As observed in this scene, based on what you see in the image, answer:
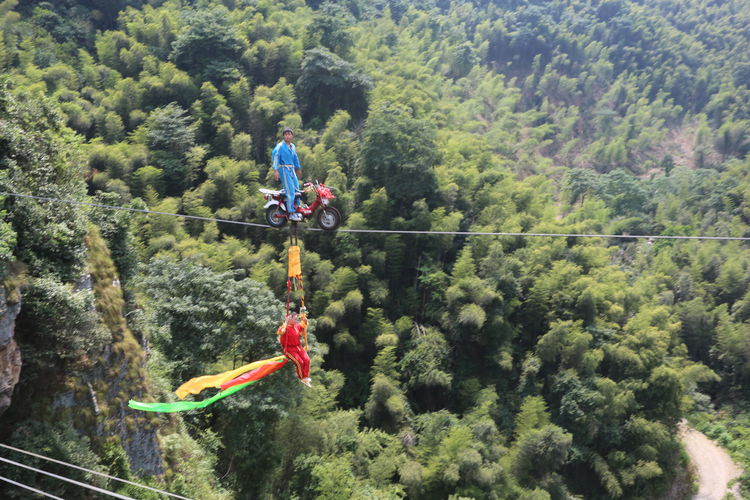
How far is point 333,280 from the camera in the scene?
58.6 ft

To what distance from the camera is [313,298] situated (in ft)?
57.5

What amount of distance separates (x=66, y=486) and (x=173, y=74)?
66.1 ft

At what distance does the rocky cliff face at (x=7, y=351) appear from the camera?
6.15m

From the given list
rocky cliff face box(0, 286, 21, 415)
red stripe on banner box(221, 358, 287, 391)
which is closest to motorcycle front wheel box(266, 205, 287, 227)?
red stripe on banner box(221, 358, 287, 391)

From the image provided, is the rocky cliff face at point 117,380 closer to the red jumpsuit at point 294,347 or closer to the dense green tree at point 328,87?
the red jumpsuit at point 294,347

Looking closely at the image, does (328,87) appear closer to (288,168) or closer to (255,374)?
(288,168)

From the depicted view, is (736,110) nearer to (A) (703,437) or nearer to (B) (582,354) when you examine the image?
(A) (703,437)

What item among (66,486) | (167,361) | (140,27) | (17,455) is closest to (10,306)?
(17,455)

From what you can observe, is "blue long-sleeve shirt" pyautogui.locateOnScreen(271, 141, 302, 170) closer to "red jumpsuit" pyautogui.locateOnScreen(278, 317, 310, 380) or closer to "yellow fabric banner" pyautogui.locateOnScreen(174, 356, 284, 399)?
"red jumpsuit" pyautogui.locateOnScreen(278, 317, 310, 380)

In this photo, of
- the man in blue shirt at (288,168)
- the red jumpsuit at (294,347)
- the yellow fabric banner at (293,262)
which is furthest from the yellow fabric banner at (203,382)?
the man in blue shirt at (288,168)

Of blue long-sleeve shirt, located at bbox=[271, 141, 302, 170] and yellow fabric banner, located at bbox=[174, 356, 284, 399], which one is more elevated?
blue long-sleeve shirt, located at bbox=[271, 141, 302, 170]

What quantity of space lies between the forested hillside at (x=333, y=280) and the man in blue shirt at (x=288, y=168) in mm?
2770

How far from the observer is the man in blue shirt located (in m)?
6.89

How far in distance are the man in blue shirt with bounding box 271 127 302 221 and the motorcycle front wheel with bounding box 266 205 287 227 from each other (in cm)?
35
